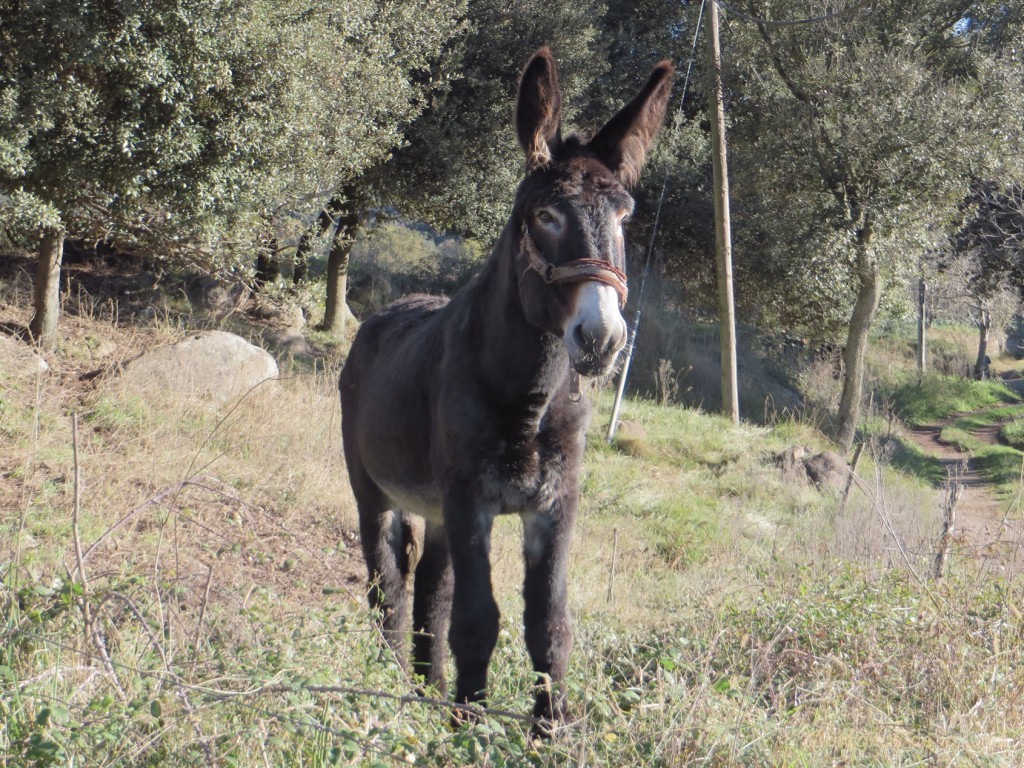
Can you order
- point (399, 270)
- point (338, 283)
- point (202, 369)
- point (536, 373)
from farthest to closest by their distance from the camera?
point (399, 270)
point (338, 283)
point (202, 369)
point (536, 373)

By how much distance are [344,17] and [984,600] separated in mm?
11117

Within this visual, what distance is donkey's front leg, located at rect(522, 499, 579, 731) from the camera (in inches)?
137

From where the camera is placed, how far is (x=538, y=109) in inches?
138

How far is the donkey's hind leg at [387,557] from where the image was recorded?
475cm

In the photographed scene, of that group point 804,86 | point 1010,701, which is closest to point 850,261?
point 804,86

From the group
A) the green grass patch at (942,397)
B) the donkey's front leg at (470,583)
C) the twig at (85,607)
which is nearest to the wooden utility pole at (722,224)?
the green grass patch at (942,397)

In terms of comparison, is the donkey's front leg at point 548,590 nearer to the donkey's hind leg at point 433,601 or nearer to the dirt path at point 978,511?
the donkey's hind leg at point 433,601

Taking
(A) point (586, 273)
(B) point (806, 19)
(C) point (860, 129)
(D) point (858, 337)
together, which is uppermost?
(B) point (806, 19)

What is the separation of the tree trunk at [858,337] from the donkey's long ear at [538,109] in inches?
559

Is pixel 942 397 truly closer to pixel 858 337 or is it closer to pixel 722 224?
pixel 858 337

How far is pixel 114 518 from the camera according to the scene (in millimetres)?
6141

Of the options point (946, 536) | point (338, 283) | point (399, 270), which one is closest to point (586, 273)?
point (946, 536)

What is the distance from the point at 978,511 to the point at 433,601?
11.0m

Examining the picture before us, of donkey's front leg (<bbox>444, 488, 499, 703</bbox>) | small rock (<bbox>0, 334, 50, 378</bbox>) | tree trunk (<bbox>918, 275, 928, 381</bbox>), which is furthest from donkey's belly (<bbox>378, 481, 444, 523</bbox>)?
tree trunk (<bbox>918, 275, 928, 381</bbox>)
